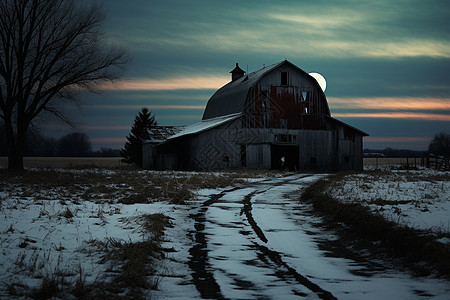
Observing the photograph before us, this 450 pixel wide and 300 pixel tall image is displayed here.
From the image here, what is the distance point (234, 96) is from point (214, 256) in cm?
3432

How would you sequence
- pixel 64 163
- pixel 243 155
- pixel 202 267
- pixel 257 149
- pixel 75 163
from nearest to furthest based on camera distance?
pixel 202 267 → pixel 243 155 → pixel 257 149 → pixel 64 163 → pixel 75 163

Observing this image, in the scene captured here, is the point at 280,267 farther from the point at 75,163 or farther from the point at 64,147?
the point at 64,147

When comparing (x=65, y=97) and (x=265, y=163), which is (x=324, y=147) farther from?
(x=65, y=97)

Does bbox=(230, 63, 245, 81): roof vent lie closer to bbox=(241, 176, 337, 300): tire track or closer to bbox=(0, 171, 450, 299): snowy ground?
bbox=(0, 171, 450, 299): snowy ground

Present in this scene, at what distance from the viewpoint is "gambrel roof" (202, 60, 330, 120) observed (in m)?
38.1

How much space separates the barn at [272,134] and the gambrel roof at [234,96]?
0.38 ft

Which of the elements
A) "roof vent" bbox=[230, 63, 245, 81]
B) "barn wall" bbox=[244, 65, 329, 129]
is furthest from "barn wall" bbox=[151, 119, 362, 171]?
"roof vent" bbox=[230, 63, 245, 81]

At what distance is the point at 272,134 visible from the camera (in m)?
38.6

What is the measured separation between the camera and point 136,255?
6562mm

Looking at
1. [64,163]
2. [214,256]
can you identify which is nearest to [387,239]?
[214,256]

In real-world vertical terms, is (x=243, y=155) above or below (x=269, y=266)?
above

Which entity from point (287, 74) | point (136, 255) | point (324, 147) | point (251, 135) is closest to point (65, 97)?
point (251, 135)

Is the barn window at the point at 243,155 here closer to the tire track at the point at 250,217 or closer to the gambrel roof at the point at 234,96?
the gambrel roof at the point at 234,96

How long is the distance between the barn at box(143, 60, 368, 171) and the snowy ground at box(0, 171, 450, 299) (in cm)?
2541
